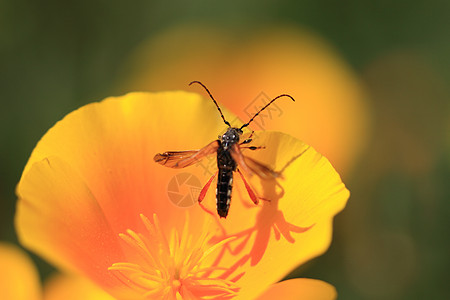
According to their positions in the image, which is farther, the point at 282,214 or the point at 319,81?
the point at 319,81

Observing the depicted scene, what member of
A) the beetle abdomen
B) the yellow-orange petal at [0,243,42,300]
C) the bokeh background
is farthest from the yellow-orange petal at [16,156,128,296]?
the bokeh background

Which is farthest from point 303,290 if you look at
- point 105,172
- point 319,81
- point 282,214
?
point 319,81

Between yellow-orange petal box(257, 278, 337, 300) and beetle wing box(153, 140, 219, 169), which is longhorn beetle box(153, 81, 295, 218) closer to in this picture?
beetle wing box(153, 140, 219, 169)

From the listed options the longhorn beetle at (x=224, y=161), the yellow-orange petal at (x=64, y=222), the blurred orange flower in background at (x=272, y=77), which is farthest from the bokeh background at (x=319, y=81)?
the yellow-orange petal at (x=64, y=222)

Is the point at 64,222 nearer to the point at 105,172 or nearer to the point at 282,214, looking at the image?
the point at 105,172

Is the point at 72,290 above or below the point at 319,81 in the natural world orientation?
below

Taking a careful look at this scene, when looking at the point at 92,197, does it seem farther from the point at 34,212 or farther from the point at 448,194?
the point at 448,194

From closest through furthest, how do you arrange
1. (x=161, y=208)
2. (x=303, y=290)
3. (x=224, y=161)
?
(x=303, y=290)
(x=224, y=161)
(x=161, y=208)

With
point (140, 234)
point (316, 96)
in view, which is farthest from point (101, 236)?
point (316, 96)
